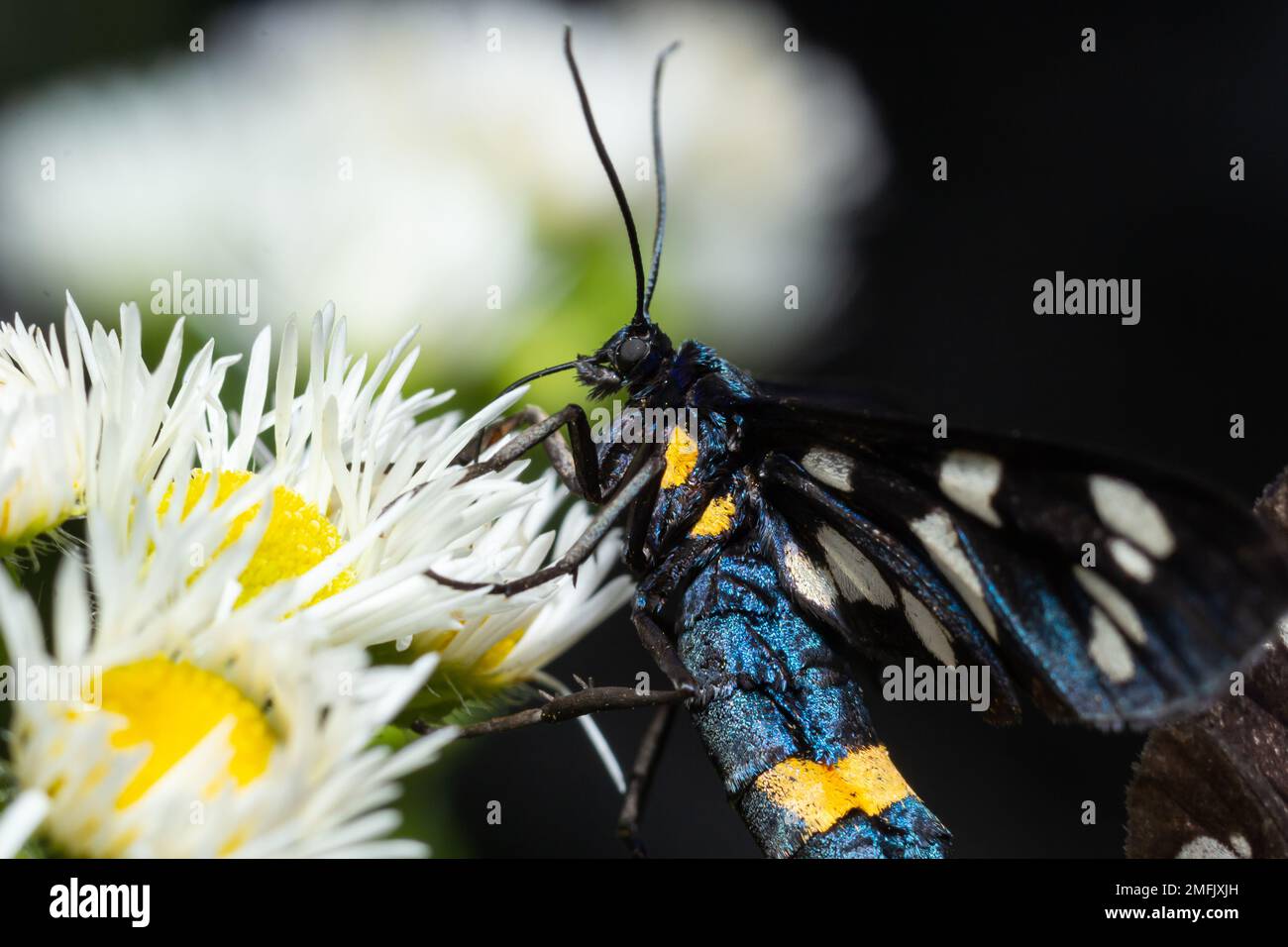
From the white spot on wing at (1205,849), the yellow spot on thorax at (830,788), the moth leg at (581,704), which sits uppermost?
the moth leg at (581,704)

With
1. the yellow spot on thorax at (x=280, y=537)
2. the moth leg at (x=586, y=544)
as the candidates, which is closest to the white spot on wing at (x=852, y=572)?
the moth leg at (x=586, y=544)

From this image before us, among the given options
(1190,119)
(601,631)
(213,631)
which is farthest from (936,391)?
(213,631)

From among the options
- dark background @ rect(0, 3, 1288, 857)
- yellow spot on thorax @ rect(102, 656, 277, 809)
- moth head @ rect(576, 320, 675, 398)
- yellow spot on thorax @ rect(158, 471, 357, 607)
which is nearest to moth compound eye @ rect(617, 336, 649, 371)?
moth head @ rect(576, 320, 675, 398)

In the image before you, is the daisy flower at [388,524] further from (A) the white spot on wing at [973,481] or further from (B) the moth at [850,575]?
(A) the white spot on wing at [973,481]

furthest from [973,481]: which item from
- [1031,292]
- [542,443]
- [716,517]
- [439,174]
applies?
[1031,292]

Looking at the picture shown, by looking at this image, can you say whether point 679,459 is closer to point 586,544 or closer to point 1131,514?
point 586,544

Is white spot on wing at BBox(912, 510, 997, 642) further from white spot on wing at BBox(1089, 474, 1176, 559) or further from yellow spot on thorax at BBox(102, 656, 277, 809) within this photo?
yellow spot on thorax at BBox(102, 656, 277, 809)
